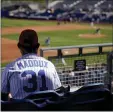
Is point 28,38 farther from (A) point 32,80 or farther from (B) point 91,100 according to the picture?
(B) point 91,100

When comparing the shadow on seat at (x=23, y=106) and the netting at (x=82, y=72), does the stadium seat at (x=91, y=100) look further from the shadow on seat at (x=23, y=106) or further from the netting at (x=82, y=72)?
the netting at (x=82, y=72)

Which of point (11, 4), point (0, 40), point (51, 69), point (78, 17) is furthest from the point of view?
point (11, 4)

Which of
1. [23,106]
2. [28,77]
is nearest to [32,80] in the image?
[28,77]

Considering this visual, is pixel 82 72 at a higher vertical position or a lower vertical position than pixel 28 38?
lower

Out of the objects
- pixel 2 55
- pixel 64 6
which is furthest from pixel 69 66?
pixel 64 6

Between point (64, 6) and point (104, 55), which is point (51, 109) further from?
point (64, 6)

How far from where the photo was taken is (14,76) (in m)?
3.35

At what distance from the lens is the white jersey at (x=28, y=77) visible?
10.9ft

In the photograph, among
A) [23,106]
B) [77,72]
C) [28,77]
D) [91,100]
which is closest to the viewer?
[23,106]

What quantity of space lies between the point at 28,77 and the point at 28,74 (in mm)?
31

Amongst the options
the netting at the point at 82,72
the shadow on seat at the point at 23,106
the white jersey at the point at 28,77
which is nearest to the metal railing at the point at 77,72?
the netting at the point at 82,72

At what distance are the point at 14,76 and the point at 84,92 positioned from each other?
0.87m

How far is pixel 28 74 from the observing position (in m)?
3.34

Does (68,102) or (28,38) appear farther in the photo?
(28,38)
